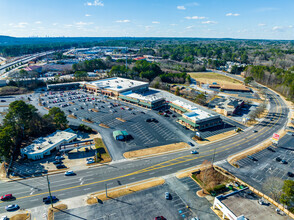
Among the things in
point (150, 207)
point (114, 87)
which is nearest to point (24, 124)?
point (150, 207)

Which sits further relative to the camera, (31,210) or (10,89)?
(10,89)

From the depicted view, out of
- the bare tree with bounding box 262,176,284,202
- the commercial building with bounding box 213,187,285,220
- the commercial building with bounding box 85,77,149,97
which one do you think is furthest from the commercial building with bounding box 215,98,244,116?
the commercial building with bounding box 213,187,285,220

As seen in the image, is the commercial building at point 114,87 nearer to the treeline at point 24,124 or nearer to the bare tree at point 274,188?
the treeline at point 24,124

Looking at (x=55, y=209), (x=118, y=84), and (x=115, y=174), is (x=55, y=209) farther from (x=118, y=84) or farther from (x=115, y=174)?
(x=118, y=84)

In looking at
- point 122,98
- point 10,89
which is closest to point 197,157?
point 122,98

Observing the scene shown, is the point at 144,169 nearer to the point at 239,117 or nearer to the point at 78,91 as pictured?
the point at 239,117

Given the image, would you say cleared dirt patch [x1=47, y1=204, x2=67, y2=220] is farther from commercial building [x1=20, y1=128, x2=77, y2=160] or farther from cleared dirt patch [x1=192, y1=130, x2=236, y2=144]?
cleared dirt patch [x1=192, y1=130, x2=236, y2=144]
